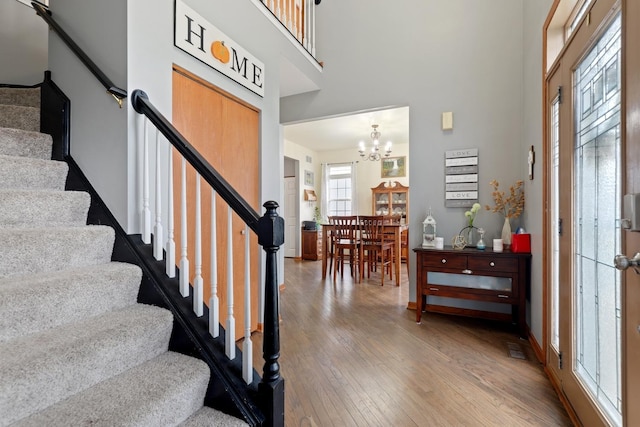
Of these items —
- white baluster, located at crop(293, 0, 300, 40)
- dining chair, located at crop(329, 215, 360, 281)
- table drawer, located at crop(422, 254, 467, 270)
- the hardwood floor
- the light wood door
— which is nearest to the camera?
the hardwood floor

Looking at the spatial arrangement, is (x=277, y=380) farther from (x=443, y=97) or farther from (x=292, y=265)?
(x=292, y=265)

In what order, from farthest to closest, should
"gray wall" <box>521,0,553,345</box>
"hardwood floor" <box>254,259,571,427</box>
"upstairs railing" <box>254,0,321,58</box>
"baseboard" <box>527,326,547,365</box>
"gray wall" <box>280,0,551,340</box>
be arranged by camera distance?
"upstairs railing" <box>254,0,321,58</box> → "gray wall" <box>280,0,551,340</box> → "gray wall" <box>521,0,553,345</box> → "baseboard" <box>527,326,547,365</box> → "hardwood floor" <box>254,259,571,427</box>

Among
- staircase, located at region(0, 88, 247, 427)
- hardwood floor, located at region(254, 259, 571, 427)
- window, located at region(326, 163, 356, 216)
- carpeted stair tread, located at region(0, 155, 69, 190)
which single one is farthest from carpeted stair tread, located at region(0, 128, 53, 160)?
window, located at region(326, 163, 356, 216)

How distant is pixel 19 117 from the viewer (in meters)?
1.94

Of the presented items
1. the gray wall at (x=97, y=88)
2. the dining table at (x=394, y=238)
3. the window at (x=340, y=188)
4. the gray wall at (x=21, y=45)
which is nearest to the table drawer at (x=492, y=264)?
the dining table at (x=394, y=238)

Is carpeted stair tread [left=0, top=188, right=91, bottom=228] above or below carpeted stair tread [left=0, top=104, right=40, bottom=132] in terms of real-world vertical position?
below

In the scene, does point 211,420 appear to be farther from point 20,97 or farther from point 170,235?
point 20,97

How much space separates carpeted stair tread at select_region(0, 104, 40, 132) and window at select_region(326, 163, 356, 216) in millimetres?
6170

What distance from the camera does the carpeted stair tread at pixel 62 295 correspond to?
3.50 feet

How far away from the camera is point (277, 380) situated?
4.11 feet

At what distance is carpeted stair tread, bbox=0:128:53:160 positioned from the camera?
5.39 ft

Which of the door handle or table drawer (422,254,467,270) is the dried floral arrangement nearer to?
table drawer (422,254,467,270)

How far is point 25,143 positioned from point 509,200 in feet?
12.1

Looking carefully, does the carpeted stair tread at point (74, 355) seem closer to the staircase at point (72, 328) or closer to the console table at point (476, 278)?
the staircase at point (72, 328)
